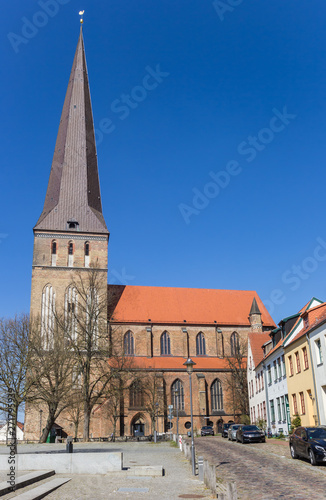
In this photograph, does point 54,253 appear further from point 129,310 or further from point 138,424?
point 138,424

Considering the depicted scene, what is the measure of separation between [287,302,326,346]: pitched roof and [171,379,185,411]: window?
24194 millimetres

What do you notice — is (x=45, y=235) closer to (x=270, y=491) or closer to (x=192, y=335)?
(x=192, y=335)

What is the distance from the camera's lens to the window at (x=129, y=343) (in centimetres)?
5456

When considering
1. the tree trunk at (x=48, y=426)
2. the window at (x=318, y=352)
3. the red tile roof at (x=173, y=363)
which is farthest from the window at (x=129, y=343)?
the window at (x=318, y=352)

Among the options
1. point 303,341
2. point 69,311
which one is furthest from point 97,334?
point 303,341

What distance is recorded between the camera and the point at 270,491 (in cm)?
1144

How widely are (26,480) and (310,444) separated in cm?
879

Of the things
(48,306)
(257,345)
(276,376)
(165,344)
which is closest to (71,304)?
(48,306)

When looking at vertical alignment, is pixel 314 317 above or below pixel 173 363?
below

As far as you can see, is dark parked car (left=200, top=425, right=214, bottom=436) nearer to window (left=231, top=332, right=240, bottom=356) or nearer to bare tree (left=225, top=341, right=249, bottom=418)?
bare tree (left=225, top=341, right=249, bottom=418)

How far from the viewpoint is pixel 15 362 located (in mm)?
35688

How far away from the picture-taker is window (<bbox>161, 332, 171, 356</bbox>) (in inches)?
2188

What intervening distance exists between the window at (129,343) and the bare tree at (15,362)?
1727 cm

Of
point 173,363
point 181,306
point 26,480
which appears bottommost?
point 26,480
